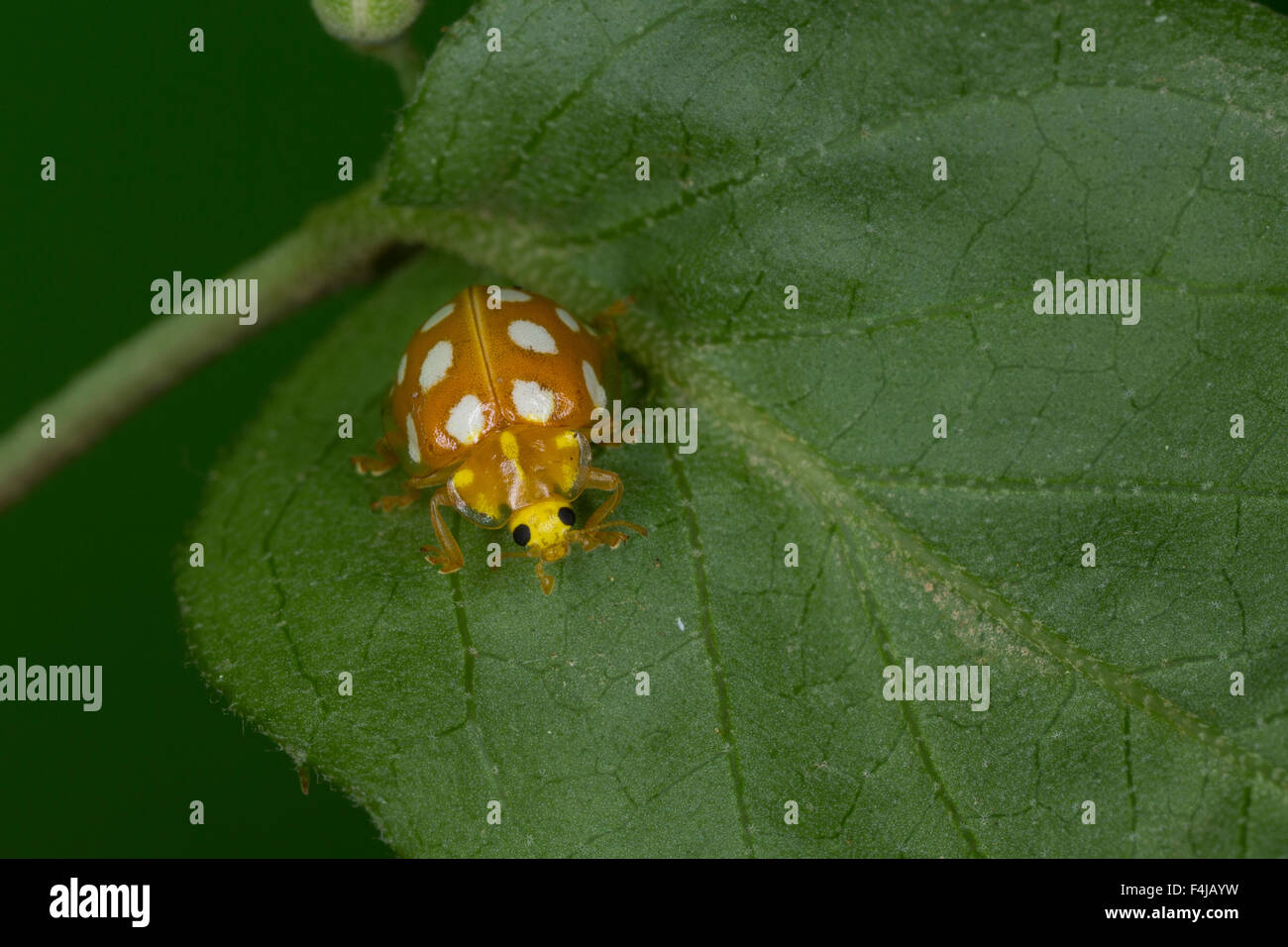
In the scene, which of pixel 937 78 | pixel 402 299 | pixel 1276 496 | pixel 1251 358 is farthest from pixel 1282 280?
pixel 402 299

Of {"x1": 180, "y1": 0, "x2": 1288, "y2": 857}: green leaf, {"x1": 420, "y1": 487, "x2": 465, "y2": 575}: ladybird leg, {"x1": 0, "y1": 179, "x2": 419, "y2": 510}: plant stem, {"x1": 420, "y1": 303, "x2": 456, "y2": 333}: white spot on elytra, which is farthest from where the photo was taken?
{"x1": 0, "y1": 179, "x2": 419, "y2": 510}: plant stem

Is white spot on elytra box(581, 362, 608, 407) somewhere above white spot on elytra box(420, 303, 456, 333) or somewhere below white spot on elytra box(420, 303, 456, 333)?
below

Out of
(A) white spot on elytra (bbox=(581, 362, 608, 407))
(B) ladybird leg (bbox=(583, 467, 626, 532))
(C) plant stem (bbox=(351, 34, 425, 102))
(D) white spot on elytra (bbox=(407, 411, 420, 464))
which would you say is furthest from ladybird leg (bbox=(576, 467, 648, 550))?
(C) plant stem (bbox=(351, 34, 425, 102))

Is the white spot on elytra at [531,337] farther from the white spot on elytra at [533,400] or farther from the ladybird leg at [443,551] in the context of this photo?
the ladybird leg at [443,551]

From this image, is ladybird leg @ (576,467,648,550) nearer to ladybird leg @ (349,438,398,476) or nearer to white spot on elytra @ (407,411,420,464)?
white spot on elytra @ (407,411,420,464)

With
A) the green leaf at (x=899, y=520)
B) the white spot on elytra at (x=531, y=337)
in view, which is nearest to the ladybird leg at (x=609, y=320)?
the white spot on elytra at (x=531, y=337)
